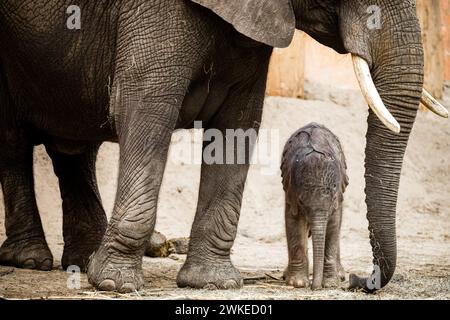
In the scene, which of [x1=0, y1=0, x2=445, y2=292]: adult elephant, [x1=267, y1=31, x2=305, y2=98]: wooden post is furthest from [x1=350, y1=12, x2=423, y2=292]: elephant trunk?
[x1=267, y1=31, x2=305, y2=98]: wooden post

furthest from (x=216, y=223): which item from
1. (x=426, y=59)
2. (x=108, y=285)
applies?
(x=426, y=59)

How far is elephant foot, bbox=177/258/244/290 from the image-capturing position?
26.7 ft

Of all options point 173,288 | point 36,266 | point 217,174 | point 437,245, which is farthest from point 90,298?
point 437,245

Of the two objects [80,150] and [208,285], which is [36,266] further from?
[208,285]

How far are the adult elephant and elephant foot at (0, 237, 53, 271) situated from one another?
118 cm

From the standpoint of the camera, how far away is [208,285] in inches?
320

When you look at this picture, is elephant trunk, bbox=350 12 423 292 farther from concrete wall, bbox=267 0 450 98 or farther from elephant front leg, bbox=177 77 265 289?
concrete wall, bbox=267 0 450 98

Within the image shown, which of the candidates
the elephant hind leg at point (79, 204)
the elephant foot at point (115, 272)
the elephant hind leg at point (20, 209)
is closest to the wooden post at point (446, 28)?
the elephant hind leg at point (79, 204)

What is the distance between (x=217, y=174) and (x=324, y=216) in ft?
2.64

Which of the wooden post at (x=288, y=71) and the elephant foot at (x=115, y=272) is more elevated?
the wooden post at (x=288, y=71)

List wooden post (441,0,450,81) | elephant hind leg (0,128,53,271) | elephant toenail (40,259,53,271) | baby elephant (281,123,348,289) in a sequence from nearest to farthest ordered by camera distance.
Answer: baby elephant (281,123,348,289)
elephant hind leg (0,128,53,271)
elephant toenail (40,259,53,271)
wooden post (441,0,450,81)

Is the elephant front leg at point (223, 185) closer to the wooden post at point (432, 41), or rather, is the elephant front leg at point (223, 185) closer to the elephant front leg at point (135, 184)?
the elephant front leg at point (135, 184)

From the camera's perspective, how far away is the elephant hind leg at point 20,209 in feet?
30.1

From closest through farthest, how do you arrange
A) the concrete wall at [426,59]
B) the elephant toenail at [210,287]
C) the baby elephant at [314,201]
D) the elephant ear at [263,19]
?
the elephant ear at [263,19] → the baby elephant at [314,201] → the elephant toenail at [210,287] → the concrete wall at [426,59]
